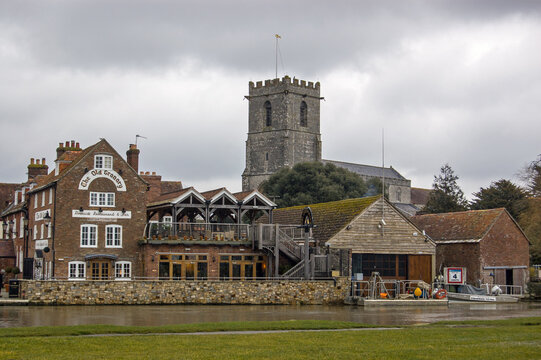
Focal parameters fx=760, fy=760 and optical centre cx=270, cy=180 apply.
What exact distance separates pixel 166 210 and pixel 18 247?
38.5 feet

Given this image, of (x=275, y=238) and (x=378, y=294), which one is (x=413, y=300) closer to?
(x=378, y=294)


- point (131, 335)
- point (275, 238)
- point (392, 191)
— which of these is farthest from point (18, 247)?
point (392, 191)

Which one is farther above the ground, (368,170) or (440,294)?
(368,170)

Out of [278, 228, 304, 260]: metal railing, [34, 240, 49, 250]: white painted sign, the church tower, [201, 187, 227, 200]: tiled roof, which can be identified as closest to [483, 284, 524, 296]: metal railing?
[278, 228, 304, 260]: metal railing

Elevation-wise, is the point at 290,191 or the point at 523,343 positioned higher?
the point at 290,191

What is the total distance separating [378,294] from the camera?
4203 centimetres

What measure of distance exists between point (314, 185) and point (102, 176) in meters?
50.7

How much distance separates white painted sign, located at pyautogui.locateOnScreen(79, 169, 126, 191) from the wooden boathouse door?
17.6m

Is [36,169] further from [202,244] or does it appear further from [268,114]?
[268,114]

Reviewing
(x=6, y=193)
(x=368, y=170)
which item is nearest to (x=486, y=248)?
(x=6, y=193)

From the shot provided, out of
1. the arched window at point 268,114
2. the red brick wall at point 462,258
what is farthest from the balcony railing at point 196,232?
the arched window at point 268,114

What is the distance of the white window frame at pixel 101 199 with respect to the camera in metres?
42.9

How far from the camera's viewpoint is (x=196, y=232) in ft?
145

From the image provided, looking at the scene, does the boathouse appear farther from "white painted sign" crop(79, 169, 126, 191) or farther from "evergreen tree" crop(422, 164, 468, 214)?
"evergreen tree" crop(422, 164, 468, 214)
